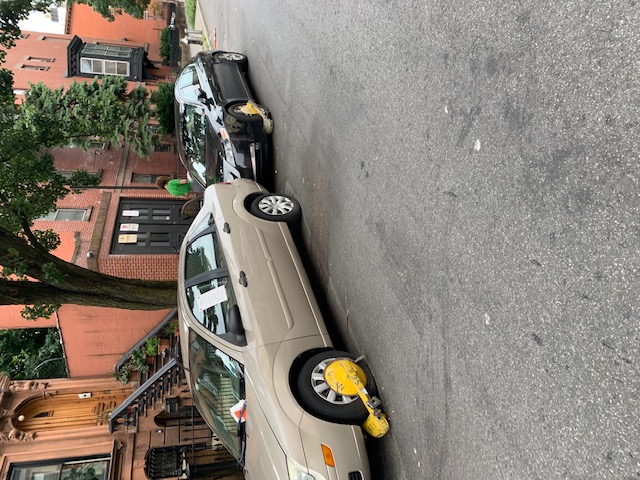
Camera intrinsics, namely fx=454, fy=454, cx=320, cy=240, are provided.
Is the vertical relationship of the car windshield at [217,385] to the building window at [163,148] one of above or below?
above

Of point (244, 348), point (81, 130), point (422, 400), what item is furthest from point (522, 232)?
point (81, 130)

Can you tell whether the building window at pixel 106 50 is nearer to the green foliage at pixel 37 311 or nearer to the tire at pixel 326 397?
the green foliage at pixel 37 311

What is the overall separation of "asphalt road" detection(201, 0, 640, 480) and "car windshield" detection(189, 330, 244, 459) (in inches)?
47.7

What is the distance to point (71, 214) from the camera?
14.8m

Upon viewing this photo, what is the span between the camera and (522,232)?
96.7 inches

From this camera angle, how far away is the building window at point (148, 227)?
14.3 meters

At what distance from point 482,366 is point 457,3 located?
7.69ft

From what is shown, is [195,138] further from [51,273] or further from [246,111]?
[51,273]

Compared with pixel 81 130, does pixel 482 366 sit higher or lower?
higher

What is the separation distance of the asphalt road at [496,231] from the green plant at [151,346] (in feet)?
37.1

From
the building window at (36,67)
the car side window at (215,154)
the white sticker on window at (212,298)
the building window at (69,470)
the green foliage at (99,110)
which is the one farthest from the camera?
the building window at (36,67)

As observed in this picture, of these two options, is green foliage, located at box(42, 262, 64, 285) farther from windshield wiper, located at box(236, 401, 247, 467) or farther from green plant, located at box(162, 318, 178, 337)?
green plant, located at box(162, 318, 178, 337)

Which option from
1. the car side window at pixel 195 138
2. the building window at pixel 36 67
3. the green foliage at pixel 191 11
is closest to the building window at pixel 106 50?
the building window at pixel 36 67

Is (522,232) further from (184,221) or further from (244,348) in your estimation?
(184,221)
